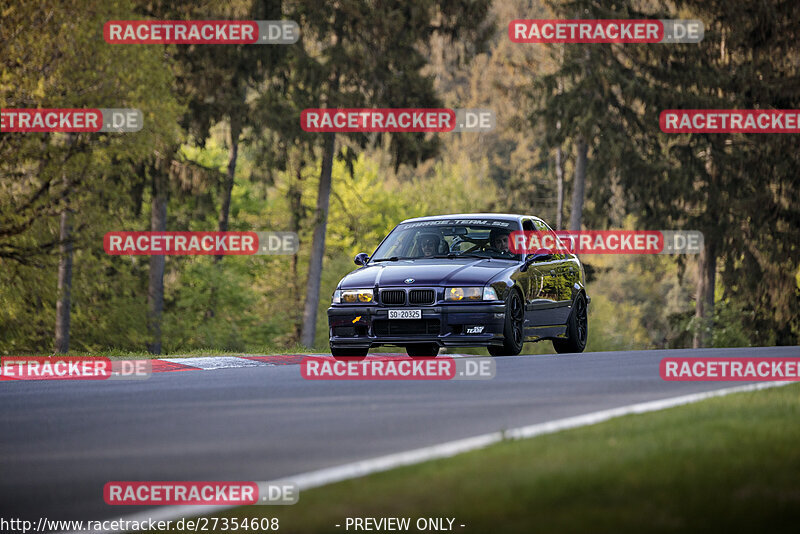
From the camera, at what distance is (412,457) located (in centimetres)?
743

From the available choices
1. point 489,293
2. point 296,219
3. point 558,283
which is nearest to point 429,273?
point 489,293

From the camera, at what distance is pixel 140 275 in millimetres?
41969

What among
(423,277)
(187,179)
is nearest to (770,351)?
(423,277)

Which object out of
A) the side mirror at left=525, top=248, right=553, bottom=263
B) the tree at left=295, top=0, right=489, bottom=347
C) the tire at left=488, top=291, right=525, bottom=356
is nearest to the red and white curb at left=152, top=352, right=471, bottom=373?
the tire at left=488, top=291, right=525, bottom=356

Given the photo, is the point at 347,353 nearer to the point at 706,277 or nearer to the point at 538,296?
the point at 538,296

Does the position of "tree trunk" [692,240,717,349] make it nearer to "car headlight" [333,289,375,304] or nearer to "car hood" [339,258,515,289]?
"car hood" [339,258,515,289]

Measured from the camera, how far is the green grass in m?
5.66

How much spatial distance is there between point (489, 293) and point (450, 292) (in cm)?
46

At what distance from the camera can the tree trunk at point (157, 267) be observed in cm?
3609

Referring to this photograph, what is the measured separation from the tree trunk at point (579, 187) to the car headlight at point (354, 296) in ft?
90.0

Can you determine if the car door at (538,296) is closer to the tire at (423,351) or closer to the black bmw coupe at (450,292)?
the black bmw coupe at (450,292)

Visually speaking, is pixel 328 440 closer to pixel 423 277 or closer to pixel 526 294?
pixel 423 277

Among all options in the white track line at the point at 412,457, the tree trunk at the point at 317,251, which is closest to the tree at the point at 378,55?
the tree trunk at the point at 317,251

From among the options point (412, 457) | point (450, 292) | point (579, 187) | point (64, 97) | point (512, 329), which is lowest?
point (412, 457)
